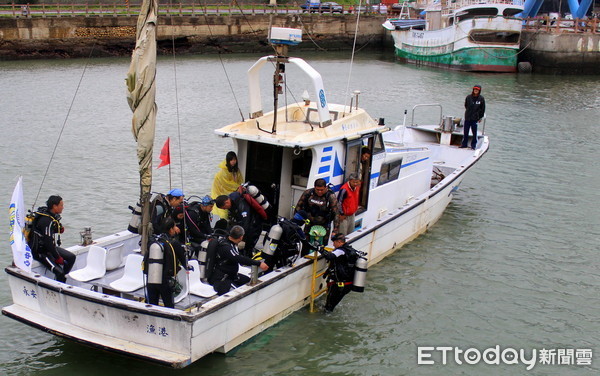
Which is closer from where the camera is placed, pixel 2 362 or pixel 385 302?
pixel 2 362

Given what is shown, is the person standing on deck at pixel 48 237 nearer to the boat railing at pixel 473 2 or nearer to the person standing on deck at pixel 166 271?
the person standing on deck at pixel 166 271

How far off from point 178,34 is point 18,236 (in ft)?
123

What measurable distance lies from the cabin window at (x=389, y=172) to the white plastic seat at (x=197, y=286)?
380cm

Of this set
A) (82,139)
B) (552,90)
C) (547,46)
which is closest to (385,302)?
(82,139)

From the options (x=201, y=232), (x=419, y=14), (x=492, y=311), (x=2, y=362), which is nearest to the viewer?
(x=2, y=362)

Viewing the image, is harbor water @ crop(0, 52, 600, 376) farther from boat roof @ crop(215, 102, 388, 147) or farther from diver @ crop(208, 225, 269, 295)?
boat roof @ crop(215, 102, 388, 147)

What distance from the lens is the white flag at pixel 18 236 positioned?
23.7 ft

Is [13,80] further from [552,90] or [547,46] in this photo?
[547,46]

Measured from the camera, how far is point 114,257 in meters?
8.31

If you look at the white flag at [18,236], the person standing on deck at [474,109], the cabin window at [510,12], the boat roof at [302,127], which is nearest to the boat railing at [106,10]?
the cabin window at [510,12]

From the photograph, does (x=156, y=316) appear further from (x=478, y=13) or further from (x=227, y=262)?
(x=478, y=13)

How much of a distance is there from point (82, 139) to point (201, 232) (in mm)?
12072

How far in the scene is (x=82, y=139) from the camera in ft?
63.1

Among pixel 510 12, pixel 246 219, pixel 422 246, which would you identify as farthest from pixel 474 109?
pixel 510 12
